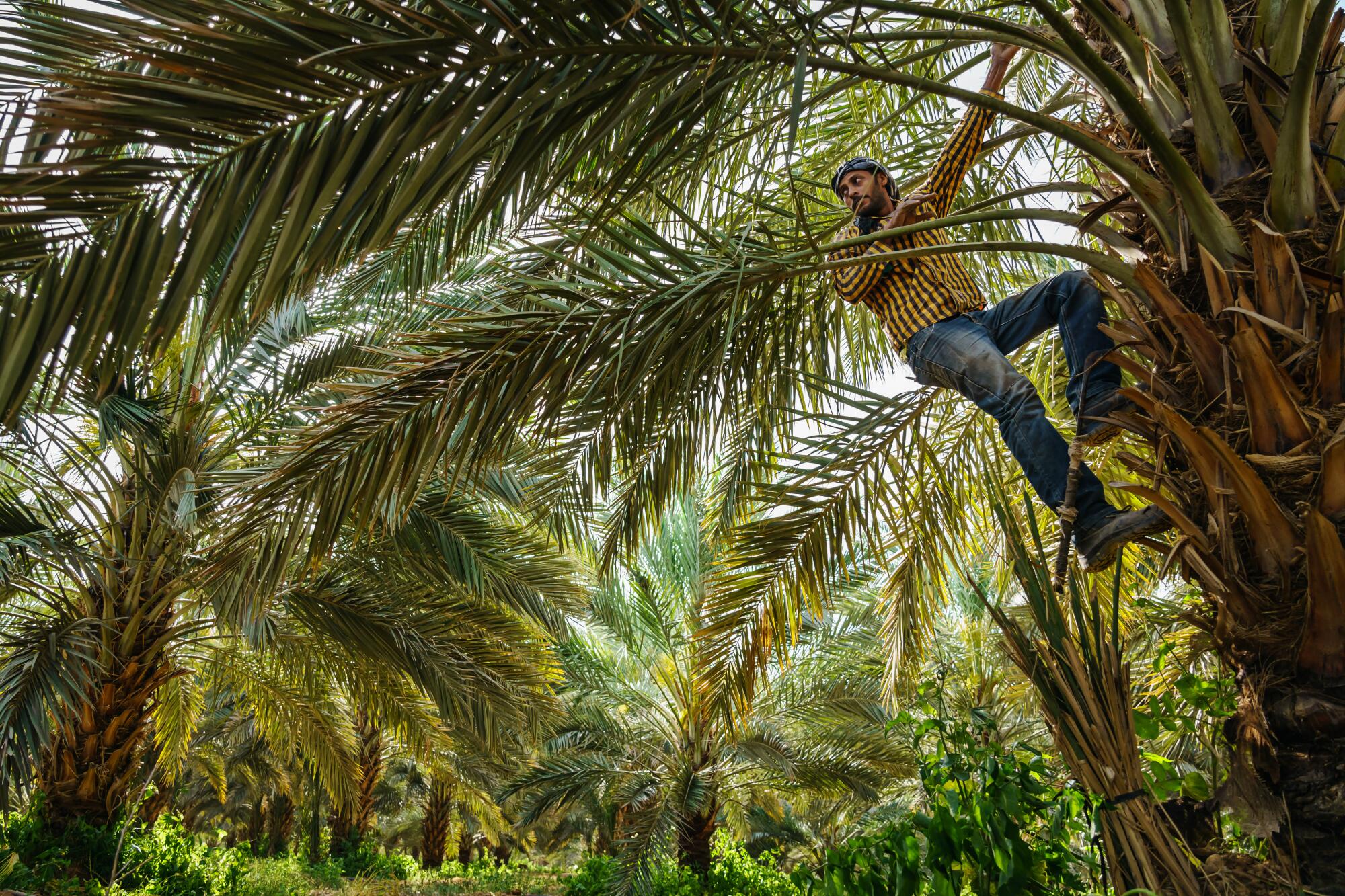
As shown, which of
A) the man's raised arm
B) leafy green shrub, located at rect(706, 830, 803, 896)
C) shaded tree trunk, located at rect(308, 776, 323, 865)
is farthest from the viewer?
shaded tree trunk, located at rect(308, 776, 323, 865)

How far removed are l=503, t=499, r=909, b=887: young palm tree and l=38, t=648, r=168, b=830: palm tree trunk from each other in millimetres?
4929

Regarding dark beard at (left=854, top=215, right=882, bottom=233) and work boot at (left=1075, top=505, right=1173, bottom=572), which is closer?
work boot at (left=1075, top=505, right=1173, bottom=572)

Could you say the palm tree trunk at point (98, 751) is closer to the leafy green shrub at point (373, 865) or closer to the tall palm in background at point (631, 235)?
the tall palm in background at point (631, 235)

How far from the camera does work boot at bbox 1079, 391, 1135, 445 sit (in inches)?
111

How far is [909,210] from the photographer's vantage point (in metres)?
3.17

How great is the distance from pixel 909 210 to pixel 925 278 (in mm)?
243

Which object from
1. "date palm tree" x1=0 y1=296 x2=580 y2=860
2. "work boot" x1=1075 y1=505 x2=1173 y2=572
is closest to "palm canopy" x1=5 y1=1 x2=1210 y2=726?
"work boot" x1=1075 y1=505 x2=1173 y2=572

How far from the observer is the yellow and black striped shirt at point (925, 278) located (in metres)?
3.25

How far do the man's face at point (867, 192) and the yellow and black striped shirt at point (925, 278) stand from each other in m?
0.13

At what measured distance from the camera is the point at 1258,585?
7.97ft

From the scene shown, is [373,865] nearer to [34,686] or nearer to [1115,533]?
[34,686]

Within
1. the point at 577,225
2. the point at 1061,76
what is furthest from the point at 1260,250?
the point at 1061,76

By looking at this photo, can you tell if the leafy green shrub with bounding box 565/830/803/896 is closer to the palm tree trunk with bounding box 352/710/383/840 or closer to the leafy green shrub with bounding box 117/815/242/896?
the leafy green shrub with bounding box 117/815/242/896

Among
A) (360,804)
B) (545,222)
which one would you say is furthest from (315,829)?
(545,222)
